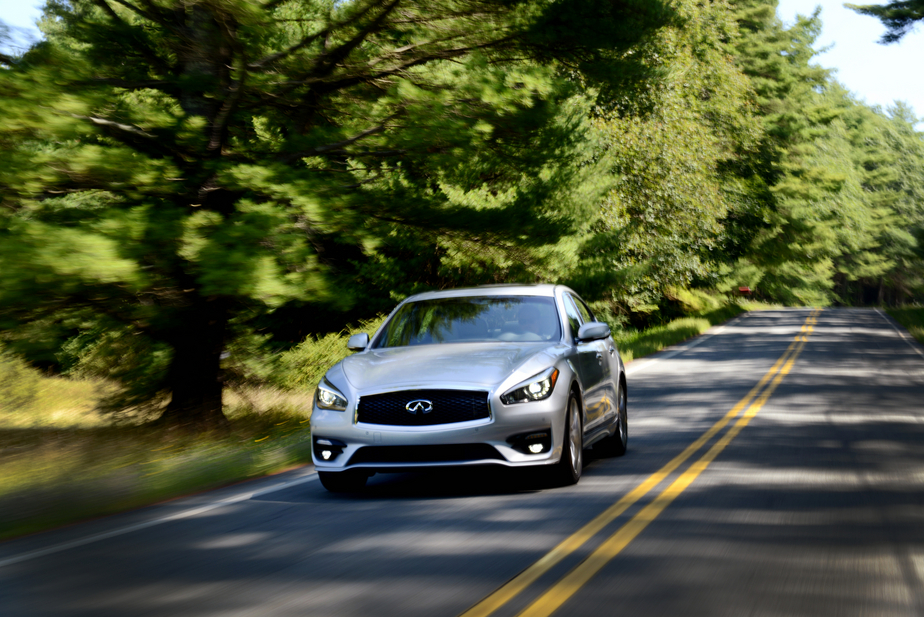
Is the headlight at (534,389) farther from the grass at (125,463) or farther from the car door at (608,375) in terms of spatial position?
the grass at (125,463)

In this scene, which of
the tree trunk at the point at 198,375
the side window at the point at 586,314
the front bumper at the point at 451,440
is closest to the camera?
the front bumper at the point at 451,440

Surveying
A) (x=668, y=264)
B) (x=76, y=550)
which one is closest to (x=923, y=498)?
(x=76, y=550)

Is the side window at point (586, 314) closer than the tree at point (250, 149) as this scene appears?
Yes

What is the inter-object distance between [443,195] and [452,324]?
270 inches

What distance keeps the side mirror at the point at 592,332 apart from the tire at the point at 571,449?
0.70 meters

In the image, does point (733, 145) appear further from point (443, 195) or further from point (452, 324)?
point (452, 324)

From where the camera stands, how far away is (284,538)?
6715mm

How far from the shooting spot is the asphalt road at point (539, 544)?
5125mm

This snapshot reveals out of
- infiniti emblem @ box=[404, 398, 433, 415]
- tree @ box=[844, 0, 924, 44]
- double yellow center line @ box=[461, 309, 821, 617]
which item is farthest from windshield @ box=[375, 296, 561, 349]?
tree @ box=[844, 0, 924, 44]

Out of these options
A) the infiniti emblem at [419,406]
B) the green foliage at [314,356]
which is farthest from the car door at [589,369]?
the green foliage at [314,356]

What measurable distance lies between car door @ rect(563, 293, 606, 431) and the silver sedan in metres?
0.02

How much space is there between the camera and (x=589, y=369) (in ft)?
30.7

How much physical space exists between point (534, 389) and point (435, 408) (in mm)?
839

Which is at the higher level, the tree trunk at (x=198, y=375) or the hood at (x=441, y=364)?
the hood at (x=441, y=364)
